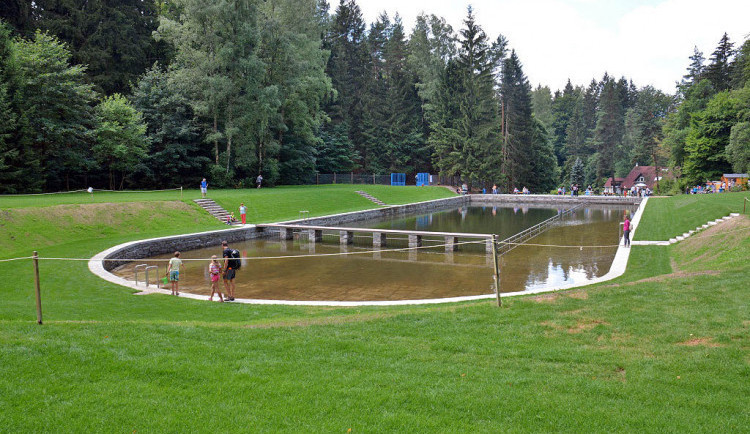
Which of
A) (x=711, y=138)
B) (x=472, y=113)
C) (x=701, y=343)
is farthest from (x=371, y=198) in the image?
(x=701, y=343)

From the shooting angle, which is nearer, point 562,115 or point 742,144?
point 742,144

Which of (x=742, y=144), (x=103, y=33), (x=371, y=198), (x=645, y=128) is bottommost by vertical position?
(x=371, y=198)

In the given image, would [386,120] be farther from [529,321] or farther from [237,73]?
[529,321]

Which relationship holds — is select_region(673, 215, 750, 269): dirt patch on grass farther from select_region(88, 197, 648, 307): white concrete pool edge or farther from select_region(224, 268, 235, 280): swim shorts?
select_region(224, 268, 235, 280): swim shorts

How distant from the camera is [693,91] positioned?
58281mm

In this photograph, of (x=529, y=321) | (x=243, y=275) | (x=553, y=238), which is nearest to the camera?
(x=529, y=321)

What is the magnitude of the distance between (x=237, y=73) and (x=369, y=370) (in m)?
36.4

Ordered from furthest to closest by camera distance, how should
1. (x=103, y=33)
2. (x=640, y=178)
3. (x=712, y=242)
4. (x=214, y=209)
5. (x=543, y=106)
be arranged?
(x=543, y=106), (x=640, y=178), (x=103, y=33), (x=214, y=209), (x=712, y=242)

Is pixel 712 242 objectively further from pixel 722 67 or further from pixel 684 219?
pixel 722 67

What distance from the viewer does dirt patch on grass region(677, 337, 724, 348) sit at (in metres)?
6.28

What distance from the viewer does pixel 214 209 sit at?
2831cm

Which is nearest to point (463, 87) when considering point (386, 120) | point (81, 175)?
point (386, 120)

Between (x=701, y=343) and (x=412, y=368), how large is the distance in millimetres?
4142

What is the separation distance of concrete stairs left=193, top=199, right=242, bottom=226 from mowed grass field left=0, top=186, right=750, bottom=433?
1731 centimetres
